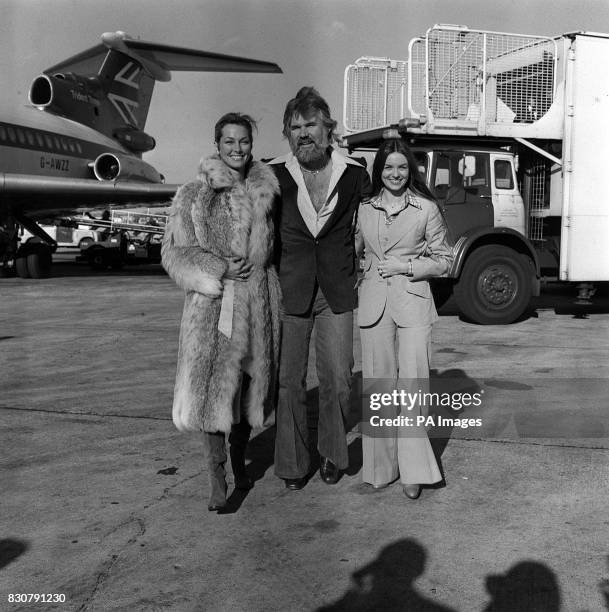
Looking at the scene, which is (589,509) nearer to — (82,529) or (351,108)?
(82,529)

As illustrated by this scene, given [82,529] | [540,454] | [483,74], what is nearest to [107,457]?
[82,529]

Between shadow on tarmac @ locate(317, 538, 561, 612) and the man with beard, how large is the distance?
3.25 feet

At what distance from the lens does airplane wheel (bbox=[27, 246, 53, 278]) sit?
18.7 meters

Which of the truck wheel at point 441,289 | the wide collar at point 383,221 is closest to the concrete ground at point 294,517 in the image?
the wide collar at point 383,221

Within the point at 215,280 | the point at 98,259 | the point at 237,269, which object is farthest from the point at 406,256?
the point at 98,259

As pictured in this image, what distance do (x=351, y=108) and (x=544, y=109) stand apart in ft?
8.72

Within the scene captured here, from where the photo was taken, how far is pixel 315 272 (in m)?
3.94

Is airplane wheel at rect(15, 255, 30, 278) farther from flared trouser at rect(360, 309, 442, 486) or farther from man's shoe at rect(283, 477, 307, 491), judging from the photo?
flared trouser at rect(360, 309, 442, 486)

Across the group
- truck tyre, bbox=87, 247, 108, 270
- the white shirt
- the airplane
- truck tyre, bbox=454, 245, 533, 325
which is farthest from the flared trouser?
truck tyre, bbox=87, 247, 108, 270

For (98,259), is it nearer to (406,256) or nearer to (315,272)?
(315,272)

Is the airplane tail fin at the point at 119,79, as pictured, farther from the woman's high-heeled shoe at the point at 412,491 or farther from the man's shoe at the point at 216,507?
the woman's high-heeled shoe at the point at 412,491

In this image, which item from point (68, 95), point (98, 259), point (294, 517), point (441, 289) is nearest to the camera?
point (294, 517)

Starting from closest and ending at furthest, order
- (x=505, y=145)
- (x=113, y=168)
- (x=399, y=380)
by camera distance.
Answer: (x=399, y=380), (x=505, y=145), (x=113, y=168)

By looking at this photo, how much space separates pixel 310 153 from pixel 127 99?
2401 centimetres
